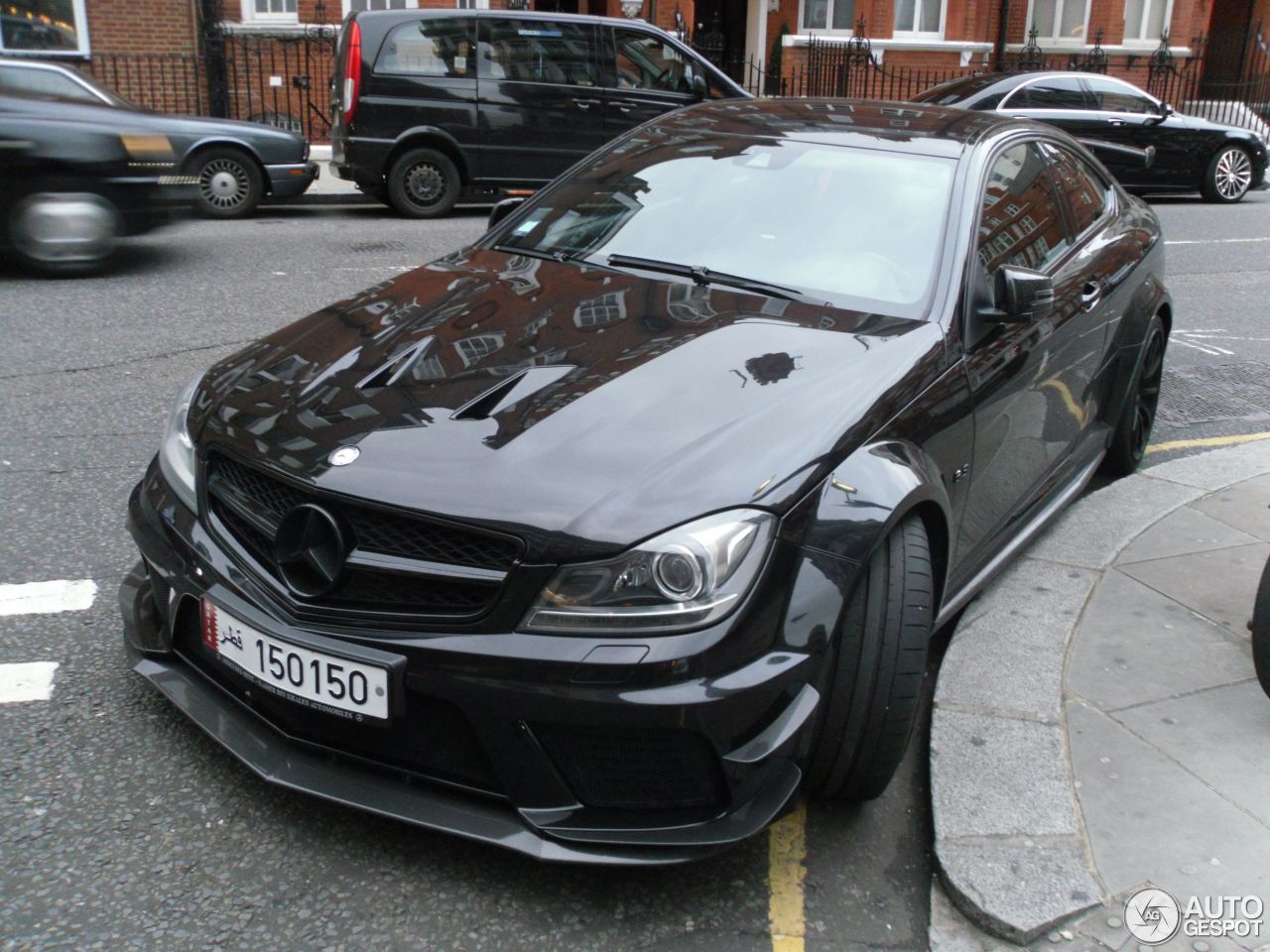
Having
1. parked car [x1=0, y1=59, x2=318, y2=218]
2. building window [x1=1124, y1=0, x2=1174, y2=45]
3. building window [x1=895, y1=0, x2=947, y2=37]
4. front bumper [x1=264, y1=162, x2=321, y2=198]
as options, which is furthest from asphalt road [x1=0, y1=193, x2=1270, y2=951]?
building window [x1=1124, y1=0, x2=1174, y2=45]

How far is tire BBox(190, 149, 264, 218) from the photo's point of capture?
38.2 feet

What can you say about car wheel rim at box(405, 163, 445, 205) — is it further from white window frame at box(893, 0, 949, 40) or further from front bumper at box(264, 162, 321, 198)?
white window frame at box(893, 0, 949, 40)

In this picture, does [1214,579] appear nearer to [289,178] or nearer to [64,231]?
[64,231]

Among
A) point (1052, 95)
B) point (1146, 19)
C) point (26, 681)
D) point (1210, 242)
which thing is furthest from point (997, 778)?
point (1146, 19)

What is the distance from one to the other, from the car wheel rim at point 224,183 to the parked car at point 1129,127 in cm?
725

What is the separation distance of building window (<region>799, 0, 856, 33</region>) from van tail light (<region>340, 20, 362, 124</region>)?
37.5 feet

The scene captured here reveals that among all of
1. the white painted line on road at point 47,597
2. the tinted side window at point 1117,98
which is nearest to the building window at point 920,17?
the tinted side window at point 1117,98

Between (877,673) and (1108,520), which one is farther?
(1108,520)

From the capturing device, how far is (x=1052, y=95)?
570 inches

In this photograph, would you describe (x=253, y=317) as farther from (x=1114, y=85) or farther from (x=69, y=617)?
(x=1114, y=85)

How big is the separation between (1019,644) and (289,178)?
10.0 meters

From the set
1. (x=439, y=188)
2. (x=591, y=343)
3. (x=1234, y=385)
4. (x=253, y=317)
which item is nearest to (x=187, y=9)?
(x=439, y=188)

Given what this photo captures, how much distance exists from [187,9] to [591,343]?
644 inches

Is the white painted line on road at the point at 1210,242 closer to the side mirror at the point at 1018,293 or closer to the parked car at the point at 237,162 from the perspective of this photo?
the parked car at the point at 237,162
